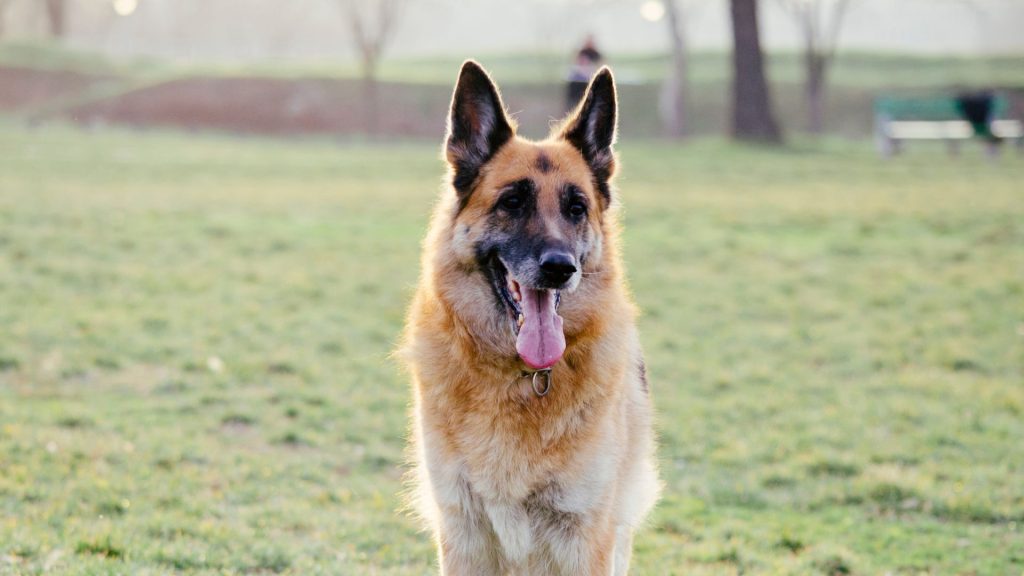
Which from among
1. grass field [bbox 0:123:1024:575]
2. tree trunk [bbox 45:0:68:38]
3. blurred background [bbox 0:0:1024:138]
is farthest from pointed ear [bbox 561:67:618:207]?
tree trunk [bbox 45:0:68:38]

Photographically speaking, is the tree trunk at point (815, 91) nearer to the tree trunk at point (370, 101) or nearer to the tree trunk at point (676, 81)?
the tree trunk at point (676, 81)

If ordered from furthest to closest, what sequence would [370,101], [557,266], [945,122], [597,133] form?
[370,101] < [945,122] < [597,133] < [557,266]

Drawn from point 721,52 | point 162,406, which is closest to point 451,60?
point 721,52

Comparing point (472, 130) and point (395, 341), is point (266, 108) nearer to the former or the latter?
point (395, 341)

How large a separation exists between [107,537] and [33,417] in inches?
106

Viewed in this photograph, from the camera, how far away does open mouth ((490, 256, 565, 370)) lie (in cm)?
412

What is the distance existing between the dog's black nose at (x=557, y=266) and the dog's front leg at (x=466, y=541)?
100 cm

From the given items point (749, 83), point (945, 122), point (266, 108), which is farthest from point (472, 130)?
point (266, 108)

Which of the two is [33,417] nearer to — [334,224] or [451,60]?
[334,224]

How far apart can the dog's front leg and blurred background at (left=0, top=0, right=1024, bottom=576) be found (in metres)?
1.24

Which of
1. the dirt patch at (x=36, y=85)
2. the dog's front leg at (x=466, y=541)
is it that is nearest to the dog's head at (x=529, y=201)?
the dog's front leg at (x=466, y=541)

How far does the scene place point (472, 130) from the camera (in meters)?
4.56

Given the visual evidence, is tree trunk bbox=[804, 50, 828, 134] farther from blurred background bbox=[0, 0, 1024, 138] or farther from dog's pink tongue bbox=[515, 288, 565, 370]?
dog's pink tongue bbox=[515, 288, 565, 370]

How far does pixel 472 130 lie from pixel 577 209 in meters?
0.61
